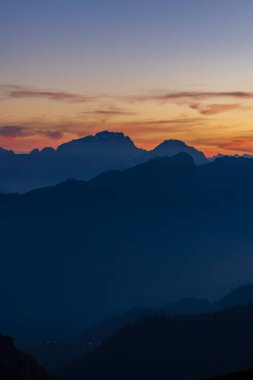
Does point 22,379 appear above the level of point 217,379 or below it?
below

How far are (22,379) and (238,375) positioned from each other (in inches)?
6424

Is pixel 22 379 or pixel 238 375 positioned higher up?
pixel 238 375

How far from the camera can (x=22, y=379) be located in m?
→ 199

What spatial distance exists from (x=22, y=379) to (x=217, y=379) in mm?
163618

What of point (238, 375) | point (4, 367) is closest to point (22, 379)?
point (4, 367)

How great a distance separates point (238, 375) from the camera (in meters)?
48.6

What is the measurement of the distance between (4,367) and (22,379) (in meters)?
7.83

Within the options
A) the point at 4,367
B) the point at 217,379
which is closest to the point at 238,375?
the point at 217,379

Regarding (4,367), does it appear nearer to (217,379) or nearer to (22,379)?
(22,379)

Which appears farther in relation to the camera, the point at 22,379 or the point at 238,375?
the point at 22,379

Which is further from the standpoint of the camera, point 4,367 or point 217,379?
point 4,367

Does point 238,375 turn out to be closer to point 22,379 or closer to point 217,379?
point 217,379

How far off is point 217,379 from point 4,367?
6326 inches

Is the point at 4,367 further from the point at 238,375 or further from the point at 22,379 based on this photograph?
the point at 238,375
